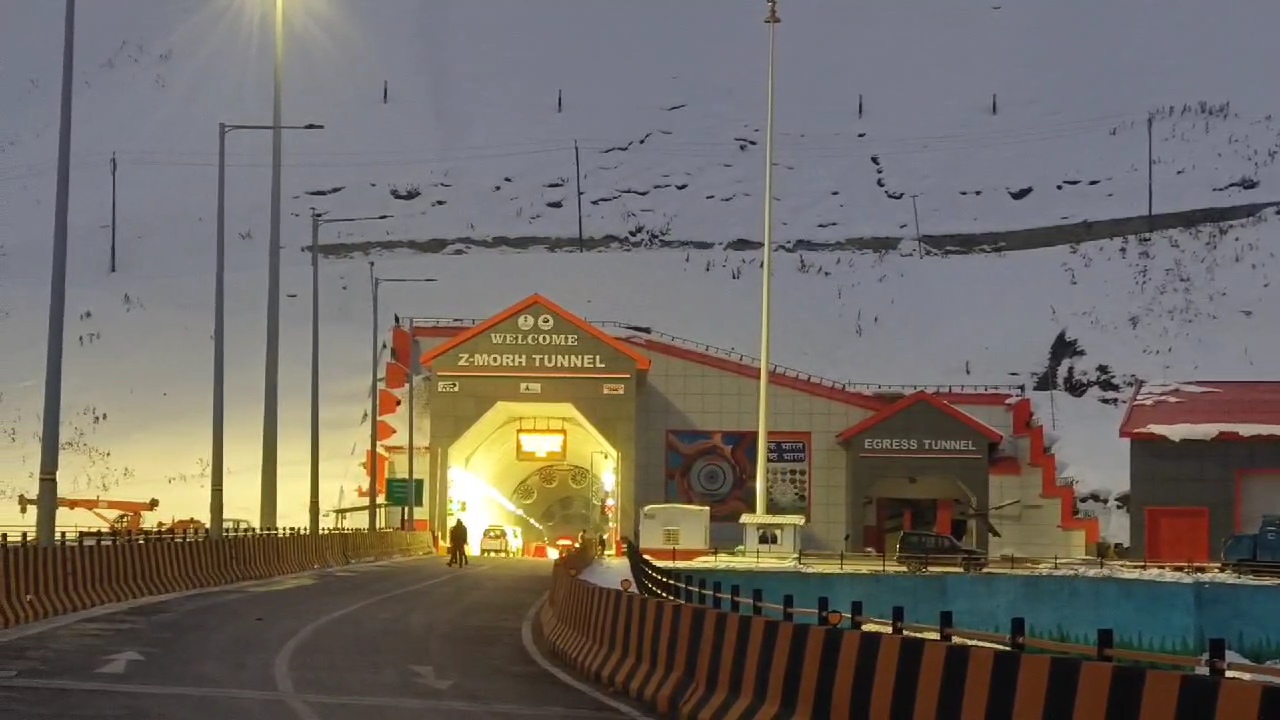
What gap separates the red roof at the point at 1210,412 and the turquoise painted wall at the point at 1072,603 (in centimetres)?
1252

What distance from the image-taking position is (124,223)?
428 feet

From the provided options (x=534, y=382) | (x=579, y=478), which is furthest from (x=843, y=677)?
(x=579, y=478)

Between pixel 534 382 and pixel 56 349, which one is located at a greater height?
pixel 534 382

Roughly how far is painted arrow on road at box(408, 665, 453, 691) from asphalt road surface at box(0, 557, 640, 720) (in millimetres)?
18

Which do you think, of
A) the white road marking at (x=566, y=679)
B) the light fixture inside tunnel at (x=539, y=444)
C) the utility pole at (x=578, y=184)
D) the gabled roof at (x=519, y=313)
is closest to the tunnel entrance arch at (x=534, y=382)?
the gabled roof at (x=519, y=313)

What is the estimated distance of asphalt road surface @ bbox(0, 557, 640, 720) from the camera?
16234 mm

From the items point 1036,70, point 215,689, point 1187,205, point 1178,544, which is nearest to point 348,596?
point 215,689

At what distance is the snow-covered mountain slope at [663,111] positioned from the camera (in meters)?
131

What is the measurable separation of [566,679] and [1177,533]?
1787 inches

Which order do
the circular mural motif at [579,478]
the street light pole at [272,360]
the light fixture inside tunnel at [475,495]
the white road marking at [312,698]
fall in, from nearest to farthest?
1. the white road marking at [312,698]
2. the street light pole at [272,360]
3. the light fixture inside tunnel at [475,495]
4. the circular mural motif at [579,478]

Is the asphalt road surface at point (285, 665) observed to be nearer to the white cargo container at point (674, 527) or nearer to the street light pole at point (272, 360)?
the street light pole at point (272, 360)

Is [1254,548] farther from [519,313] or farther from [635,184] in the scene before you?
[635,184]

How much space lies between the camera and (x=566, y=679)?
20.7m

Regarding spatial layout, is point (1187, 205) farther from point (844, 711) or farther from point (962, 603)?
point (844, 711)
